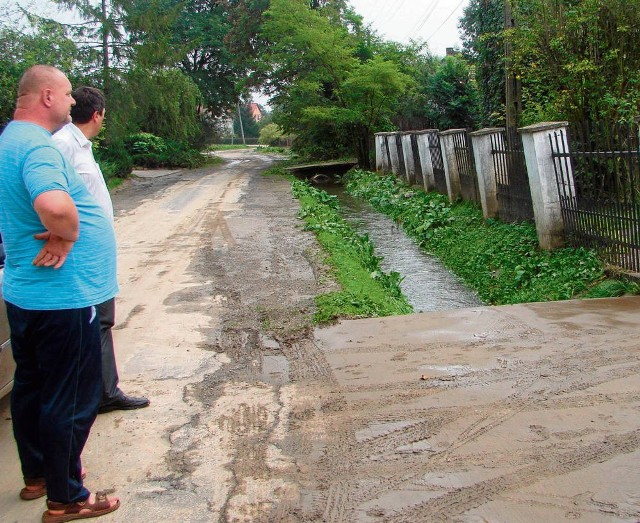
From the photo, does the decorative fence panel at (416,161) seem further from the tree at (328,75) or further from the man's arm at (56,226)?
the man's arm at (56,226)

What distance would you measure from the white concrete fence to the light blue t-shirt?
7315 millimetres

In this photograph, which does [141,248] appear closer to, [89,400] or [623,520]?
[89,400]

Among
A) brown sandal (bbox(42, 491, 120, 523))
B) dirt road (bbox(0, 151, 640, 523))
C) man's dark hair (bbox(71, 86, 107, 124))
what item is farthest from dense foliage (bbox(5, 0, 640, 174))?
brown sandal (bbox(42, 491, 120, 523))

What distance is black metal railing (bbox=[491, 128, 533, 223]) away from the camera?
1055 centimetres

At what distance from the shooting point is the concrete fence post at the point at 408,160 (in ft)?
65.2

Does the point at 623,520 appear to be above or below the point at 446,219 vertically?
below

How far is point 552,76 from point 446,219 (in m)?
3.30

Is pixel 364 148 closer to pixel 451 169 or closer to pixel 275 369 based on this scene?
pixel 451 169

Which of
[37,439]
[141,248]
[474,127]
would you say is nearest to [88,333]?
[37,439]

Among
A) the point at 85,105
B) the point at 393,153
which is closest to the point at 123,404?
the point at 85,105

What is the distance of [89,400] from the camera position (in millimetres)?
3027

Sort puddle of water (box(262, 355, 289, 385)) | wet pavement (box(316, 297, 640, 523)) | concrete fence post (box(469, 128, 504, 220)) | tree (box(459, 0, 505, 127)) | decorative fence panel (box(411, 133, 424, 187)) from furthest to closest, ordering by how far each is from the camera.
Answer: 1. decorative fence panel (box(411, 133, 424, 187))
2. tree (box(459, 0, 505, 127))
3. concrete fence post (box(469, 128, 504, 220))
4. puddle of water (box(262, 355, 289, 385))
5. wet pavement (box(316, 297, 640, 523))

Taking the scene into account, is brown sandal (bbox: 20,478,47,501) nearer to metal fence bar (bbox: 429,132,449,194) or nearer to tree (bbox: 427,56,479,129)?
metal fence bar (bbox: 429,132,449,194)

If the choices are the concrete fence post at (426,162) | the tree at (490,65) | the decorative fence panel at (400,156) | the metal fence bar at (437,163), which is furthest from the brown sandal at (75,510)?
the decorative fence panel at (400,156)
